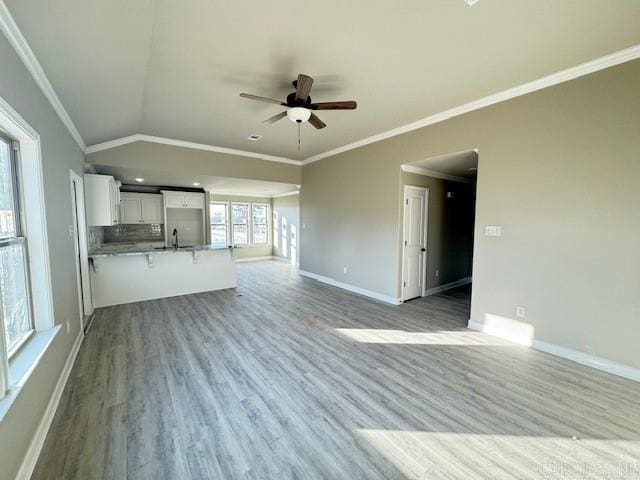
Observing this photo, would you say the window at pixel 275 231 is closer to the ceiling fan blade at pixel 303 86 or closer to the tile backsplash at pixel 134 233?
the tile backsplash at pixel 134 233

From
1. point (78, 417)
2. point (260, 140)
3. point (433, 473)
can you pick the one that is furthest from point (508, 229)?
point (78, 417)

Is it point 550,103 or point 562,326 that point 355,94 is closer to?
point 550,103

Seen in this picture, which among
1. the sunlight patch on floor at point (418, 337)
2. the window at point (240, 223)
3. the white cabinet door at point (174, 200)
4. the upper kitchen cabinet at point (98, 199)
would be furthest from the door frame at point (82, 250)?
the window at point (240, 223)

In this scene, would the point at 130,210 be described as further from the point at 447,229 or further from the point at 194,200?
the point at 447,229

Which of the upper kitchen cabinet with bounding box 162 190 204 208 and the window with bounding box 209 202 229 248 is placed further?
the window with bounding box 209 202 229 248

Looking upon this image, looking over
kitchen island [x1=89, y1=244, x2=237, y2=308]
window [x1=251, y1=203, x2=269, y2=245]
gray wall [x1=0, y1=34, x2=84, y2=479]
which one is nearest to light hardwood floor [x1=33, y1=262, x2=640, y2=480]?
gray wall [x1=0, y1=34, x2=84, y2=479]

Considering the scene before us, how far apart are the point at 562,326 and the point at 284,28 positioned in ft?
12.9

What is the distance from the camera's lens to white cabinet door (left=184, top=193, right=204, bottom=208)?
24.3ft

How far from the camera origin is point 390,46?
2328mm

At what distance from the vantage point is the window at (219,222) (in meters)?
8.82

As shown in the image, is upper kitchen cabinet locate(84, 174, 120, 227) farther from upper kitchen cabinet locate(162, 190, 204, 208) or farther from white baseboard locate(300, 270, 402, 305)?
white baseboard locate(300, 270, 402, 305)

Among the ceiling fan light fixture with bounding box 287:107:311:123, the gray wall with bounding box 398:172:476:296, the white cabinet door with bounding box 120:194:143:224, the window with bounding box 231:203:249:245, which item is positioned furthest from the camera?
the window with bounding box 231:203:249:245

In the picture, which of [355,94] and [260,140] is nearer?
[355,94]

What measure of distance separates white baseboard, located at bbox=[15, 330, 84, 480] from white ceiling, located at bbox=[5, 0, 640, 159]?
2.52 m
